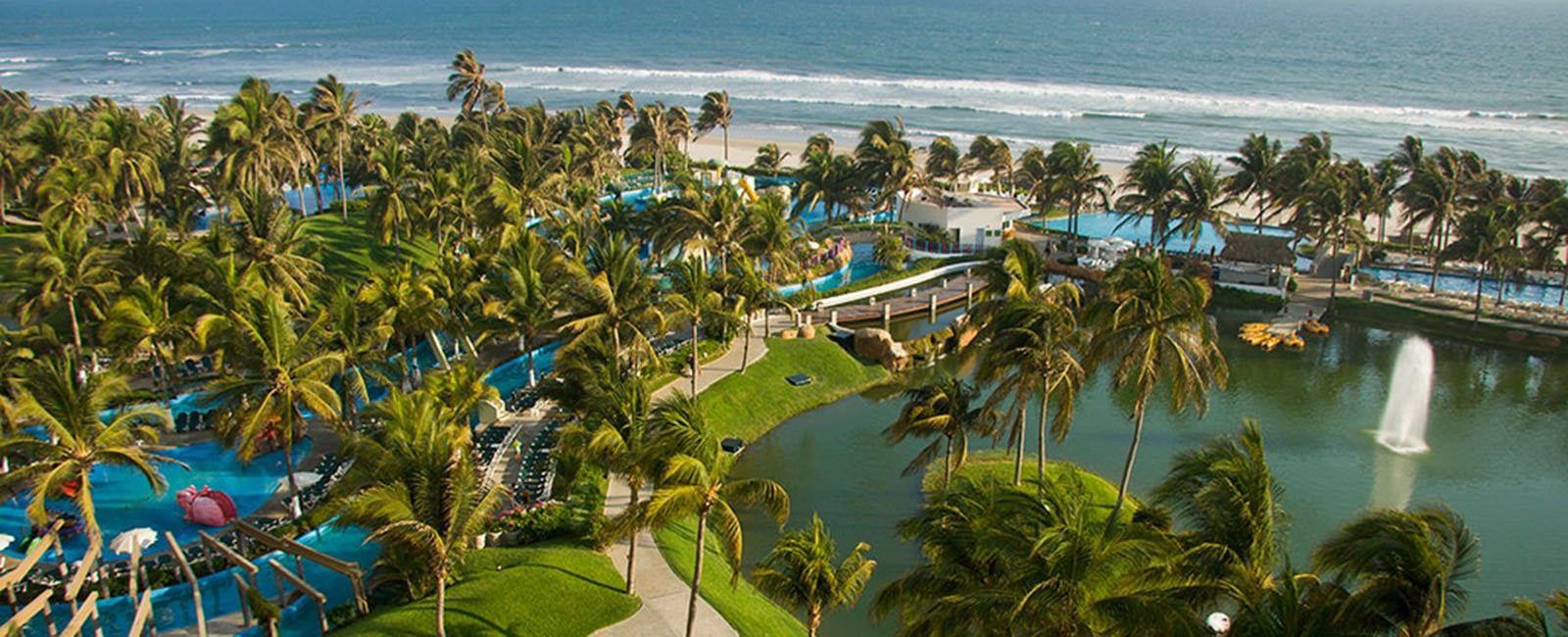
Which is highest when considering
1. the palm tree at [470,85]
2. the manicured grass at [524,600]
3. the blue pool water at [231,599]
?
the palm tree at [470,85]

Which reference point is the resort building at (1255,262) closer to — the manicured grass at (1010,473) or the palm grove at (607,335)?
the palm grove at (607,335)

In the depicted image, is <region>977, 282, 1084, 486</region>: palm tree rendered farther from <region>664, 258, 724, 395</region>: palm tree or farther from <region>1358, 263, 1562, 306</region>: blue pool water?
<region>1358, 263, 1562, 306</region>: blue pool water

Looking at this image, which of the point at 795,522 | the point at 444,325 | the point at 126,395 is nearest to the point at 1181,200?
the point at 795,522

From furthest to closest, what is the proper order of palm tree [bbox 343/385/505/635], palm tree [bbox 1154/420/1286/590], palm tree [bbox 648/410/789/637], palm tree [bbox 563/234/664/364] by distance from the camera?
palm tree [bbox 563/234/664/364] < palm tree [bbox 648/410/789/637] < palm tree [bbox 343/385/505/635] < palm tree [bbox 1154/420/1286/590]

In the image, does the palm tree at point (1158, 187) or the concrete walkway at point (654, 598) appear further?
the palm tree at point (1158, 187)

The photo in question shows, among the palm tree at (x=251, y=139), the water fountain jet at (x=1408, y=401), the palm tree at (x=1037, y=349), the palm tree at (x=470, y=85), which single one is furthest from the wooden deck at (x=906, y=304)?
the palm tree at (x=470, y=85)

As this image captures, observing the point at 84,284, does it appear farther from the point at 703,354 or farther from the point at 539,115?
the point at 539,115

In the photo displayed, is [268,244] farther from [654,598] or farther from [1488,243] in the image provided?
[1488,243]

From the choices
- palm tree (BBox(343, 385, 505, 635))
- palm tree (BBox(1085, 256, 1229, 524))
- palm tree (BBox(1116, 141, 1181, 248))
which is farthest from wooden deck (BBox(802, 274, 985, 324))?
palm tree (BBox(343, 385, 505, 635))
